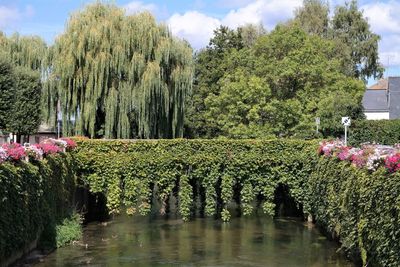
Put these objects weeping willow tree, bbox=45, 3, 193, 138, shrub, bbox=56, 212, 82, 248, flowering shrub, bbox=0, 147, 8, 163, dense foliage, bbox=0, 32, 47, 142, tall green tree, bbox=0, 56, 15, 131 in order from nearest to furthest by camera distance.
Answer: flowering shrub, bbox=0, 147, 8, 163, shrub, bbox=56, 212, 82, 248, weeping willow tree, bbox=45, 3, 193, 138, tall green tree, bbox=0, 56, 15, 131, dense foliage, bbox=0, 32, 47, 142

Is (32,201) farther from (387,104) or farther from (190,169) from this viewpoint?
(387,104)

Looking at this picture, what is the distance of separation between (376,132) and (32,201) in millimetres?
24059

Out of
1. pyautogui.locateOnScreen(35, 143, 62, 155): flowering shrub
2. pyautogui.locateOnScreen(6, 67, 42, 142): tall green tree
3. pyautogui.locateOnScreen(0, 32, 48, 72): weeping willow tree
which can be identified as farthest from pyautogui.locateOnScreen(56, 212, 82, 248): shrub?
pyautogui.locateOnScreen(0, 32, 48, 72): weeping willow tree

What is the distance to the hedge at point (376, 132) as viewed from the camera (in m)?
31.8

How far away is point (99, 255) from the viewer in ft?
47.9

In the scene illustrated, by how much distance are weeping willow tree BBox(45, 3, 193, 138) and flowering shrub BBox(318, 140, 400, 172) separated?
1164 centimetres

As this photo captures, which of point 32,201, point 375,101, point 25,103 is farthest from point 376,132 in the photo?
point 32,201

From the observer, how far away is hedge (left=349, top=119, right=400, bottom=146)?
31844 millimetres

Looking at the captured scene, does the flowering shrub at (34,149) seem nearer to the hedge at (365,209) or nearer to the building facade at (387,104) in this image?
the hedge at (365,209)

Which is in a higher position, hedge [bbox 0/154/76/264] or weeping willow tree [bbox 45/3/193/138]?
weeping willow tree [bbox 45/3/193/138]

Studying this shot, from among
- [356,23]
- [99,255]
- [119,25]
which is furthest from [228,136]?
[99,255]

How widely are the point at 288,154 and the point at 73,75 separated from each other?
1128 cm

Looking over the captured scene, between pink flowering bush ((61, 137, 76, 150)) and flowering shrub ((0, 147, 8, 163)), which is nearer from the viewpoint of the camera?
flowering shrub ((0, 147, 8, 163))

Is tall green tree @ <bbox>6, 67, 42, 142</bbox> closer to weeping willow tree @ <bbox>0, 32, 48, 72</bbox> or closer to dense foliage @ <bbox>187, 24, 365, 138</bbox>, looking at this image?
weeping willow tree @ <bbox>0, 32, 48, 72</bbox>
